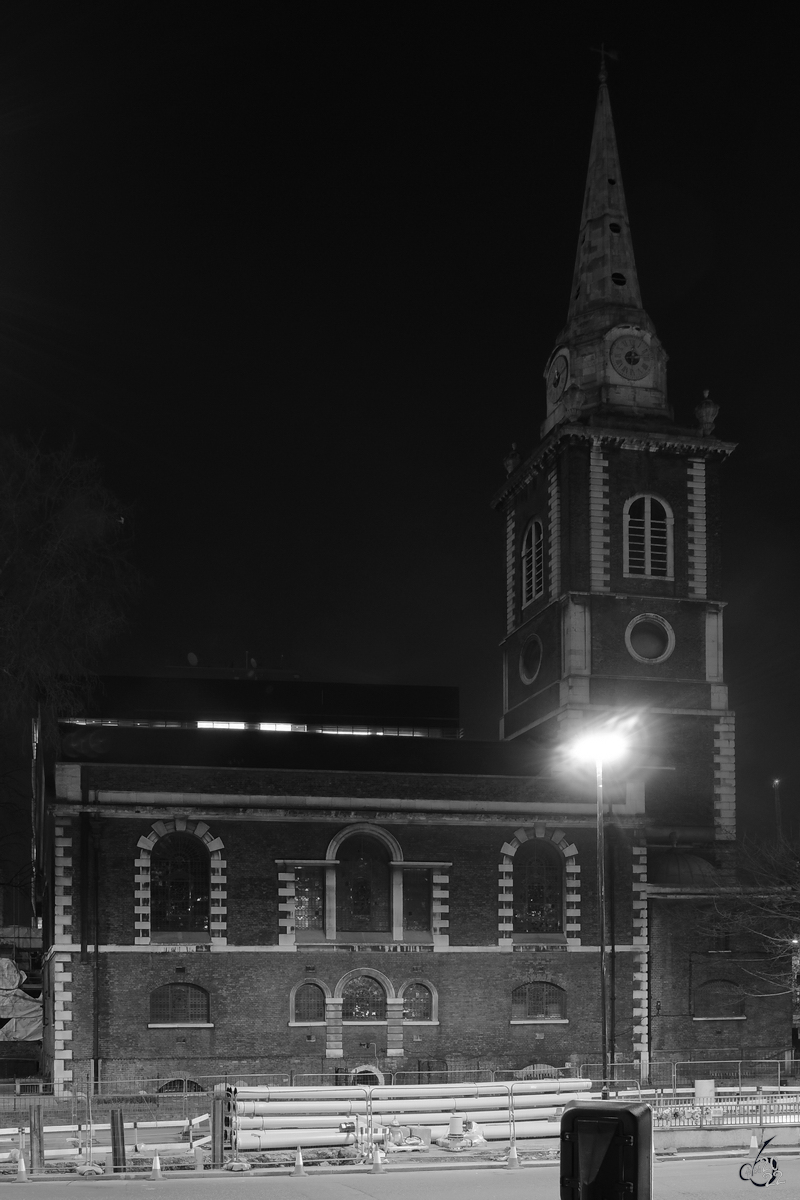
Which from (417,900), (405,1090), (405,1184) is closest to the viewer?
(405,1184)

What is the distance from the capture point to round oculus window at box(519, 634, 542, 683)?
200 feet

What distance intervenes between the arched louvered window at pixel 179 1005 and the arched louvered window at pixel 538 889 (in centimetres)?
1036

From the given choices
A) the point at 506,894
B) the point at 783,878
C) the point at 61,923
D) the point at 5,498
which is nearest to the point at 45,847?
the point at 61,923

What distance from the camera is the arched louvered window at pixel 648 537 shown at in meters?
59.0

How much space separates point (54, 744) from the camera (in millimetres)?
46281

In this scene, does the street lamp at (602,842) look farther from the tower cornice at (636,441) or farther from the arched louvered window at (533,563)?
the tower cornice at (636,441)

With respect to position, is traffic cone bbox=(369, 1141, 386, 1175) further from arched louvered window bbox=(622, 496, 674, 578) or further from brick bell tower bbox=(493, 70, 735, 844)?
arched louvered window bbox=(622, 496, 674, 578)

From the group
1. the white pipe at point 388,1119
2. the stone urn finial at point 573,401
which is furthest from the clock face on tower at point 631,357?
the white pipe at point 388,1119

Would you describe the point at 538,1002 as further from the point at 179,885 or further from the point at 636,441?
the point at 636,441

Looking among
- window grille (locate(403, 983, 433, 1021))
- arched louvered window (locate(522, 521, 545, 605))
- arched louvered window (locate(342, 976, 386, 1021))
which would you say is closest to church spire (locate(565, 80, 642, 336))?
arched louvered window (locate(522, 521, 545, 605))

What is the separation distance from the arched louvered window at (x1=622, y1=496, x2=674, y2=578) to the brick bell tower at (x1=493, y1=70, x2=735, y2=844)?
5 cm

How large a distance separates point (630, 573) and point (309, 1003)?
66.2ft

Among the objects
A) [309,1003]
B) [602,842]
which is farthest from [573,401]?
[602,842]

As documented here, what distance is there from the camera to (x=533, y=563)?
62.4m
